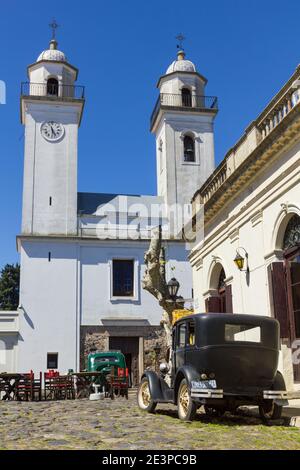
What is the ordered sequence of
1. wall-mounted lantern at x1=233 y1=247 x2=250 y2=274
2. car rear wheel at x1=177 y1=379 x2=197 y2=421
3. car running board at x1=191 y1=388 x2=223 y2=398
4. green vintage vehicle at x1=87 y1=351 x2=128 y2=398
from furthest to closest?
green vintage vehicle at x1=87 y1=351 x2=128 y2=398
wall-mounted lantern at x1=233 y1=247 x2=250 y2=274
car rear wheel at x1=177 y1=379 x2=197 y2=421
car running board at x1=191 y1=388 x2=223 y2=398

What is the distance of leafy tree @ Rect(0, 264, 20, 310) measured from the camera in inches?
2045

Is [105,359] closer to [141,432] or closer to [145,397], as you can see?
[145,397]

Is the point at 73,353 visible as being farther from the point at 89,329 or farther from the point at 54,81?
the point at 54,81

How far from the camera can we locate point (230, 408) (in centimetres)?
926

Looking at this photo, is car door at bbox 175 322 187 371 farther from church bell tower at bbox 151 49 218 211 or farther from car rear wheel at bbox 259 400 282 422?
church bell tower at bbox 151 49 218 211

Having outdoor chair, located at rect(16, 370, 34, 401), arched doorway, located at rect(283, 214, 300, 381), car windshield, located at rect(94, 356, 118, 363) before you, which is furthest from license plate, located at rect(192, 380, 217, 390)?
car windshield, located at rect(94, 356, 118, 363)

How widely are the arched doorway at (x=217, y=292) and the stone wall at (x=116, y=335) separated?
1207 cm

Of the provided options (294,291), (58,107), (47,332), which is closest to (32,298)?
(47,332)

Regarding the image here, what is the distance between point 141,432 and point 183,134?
27.0 meters

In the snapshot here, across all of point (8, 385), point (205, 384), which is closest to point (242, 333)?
point (205, 384)

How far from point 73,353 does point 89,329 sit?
1464 millimetres

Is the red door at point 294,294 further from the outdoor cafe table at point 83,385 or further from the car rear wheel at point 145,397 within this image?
the outdoor cafe table at point 83,385

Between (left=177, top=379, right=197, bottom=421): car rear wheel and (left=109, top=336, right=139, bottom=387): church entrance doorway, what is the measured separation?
64.9 ft

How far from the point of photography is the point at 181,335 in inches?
391
